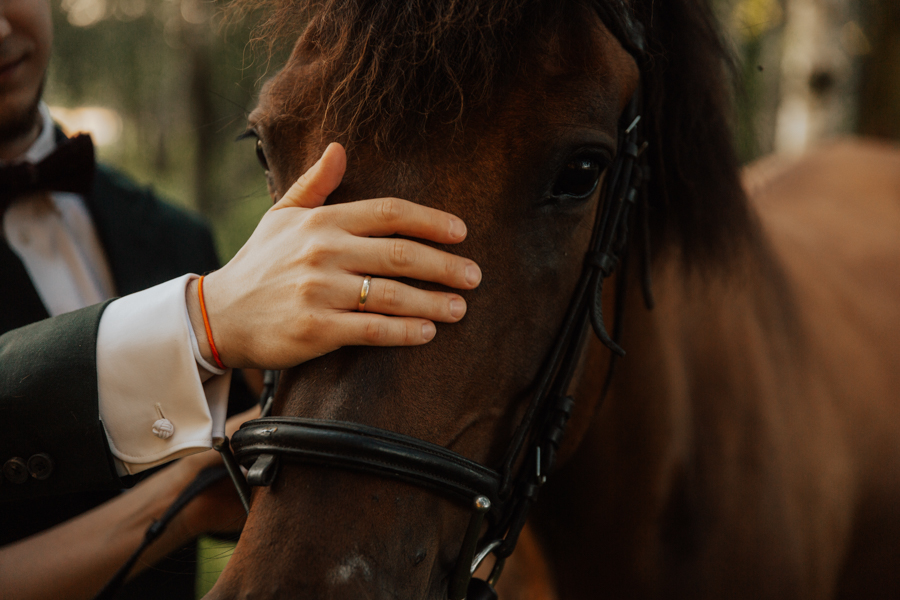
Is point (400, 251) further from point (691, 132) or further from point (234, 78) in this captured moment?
point (234, 78)

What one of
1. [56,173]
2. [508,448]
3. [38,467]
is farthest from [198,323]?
[56,173]

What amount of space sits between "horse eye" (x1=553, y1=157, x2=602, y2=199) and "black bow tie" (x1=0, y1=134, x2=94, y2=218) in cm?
133

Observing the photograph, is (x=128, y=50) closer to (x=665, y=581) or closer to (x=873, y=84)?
(x=873, y=84)

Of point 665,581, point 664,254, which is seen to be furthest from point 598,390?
point 665,581

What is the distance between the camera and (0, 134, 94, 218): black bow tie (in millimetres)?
1653

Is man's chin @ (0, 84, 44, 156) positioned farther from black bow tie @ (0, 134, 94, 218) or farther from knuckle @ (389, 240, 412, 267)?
knuckle @ (389, 240, 412, 267)

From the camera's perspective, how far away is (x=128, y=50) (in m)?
9.93

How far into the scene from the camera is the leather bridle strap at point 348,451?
0.94 meters

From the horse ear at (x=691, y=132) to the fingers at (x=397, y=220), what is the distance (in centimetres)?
71

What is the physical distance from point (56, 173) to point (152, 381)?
3.02 feet

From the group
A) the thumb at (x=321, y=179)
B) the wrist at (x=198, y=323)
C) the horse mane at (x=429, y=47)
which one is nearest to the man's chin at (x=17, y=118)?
the horse mane at (x=429, y=47)

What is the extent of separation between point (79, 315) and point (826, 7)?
5.45 m

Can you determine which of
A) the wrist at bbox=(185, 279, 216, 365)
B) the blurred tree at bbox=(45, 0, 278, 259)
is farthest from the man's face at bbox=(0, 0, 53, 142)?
the blurred tree at bbox=(45, 0, 278, 259)

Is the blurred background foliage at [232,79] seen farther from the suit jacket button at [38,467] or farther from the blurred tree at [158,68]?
Answer: the suit jacket button at [38,467]
